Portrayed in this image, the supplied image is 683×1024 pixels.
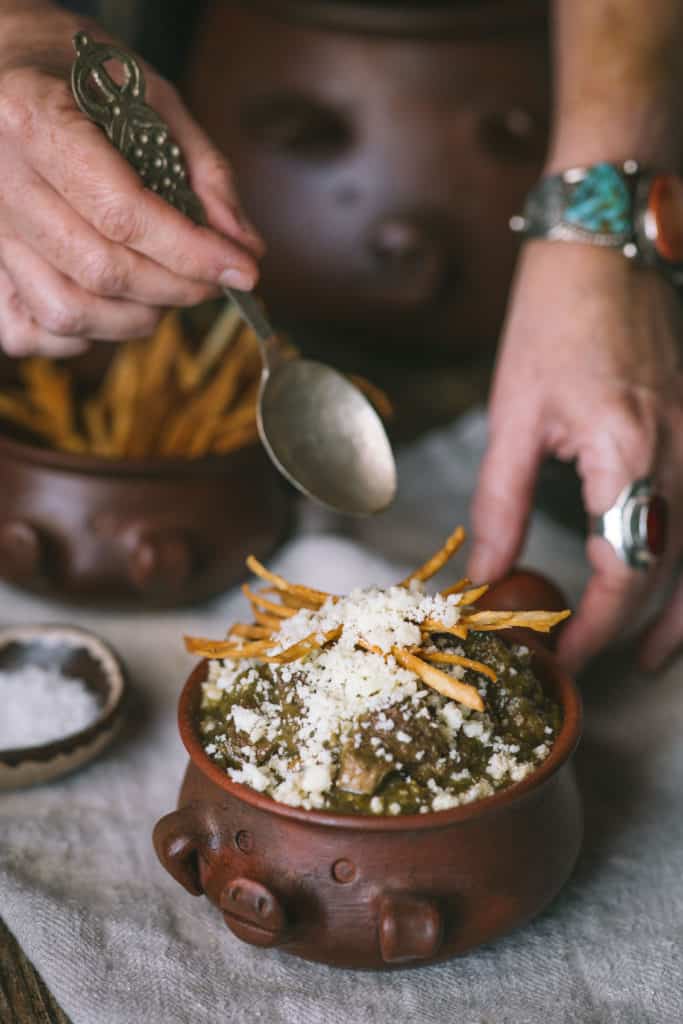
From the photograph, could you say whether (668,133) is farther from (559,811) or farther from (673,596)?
(559,811)

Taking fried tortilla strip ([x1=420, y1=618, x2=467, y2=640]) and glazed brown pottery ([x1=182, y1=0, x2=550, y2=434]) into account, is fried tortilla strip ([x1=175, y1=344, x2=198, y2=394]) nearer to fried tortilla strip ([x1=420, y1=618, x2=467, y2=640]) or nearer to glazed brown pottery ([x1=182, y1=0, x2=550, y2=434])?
glazed brown pottery ([x1=182, y1=0, x2=550, y2=434])

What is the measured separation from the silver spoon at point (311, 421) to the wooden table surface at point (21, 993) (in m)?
0.57

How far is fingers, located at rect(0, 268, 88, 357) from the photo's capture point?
1.39 metres

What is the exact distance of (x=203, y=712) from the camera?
1081mm

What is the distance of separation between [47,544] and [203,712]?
0.54m

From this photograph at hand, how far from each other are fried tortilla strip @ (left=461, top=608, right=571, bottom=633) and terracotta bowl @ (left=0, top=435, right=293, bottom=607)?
1.94 ft

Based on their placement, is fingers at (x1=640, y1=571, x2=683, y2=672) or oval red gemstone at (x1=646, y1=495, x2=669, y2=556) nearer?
oval red gemstone at (x1=646, y1=495, x2=669, y2=556)

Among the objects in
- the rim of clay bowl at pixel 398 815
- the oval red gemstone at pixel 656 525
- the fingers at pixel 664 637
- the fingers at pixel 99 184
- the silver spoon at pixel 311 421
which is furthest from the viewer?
the fingers at pixel 664 637

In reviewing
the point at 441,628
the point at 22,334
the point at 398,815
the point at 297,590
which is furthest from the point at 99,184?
the point at 398,815

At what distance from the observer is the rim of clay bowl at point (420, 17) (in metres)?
1.91

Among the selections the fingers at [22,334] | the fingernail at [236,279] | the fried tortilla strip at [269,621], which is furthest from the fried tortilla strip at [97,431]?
the fried tortilla strip at [269,621]

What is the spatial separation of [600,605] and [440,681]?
506mm

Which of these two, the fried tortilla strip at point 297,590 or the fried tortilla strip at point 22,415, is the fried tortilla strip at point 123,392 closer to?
the fried tortilla strip at point 22,415

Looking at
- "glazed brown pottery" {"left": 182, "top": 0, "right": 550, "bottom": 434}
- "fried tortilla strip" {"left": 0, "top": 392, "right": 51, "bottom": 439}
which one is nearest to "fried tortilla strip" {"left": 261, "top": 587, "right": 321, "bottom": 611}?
"fried tortilla strip" {"left": 0, "top": 392, "right": 51, "bottom": 439}
